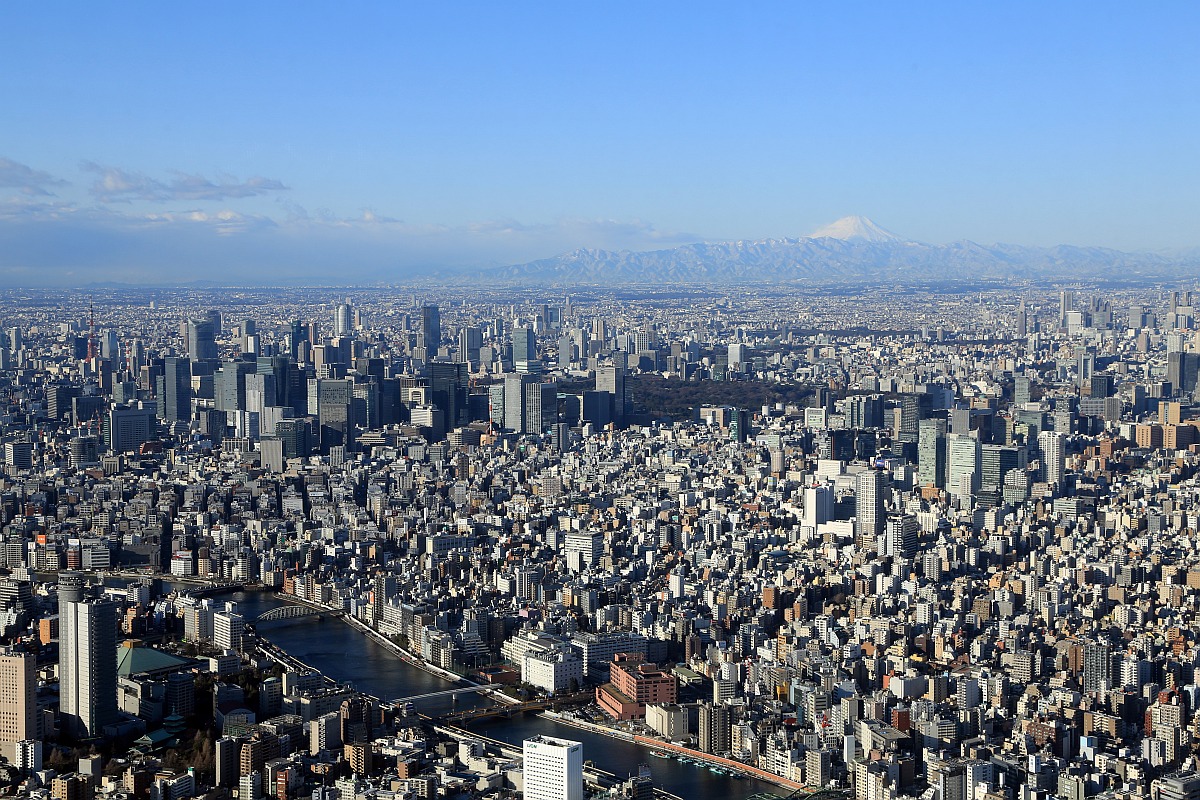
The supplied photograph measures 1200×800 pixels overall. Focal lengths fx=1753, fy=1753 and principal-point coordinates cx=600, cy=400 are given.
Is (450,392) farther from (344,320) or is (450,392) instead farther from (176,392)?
(344,320)

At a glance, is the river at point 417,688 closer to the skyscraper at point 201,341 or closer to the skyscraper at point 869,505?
the skyscraper at point 869,505

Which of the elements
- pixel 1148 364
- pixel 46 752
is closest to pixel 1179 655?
pixel 46 752

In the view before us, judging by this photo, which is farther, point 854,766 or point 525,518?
point 525,518

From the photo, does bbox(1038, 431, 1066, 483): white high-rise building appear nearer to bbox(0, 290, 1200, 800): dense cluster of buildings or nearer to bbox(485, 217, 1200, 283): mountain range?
bbox(0, 290, 1200, 800): dense cluster of buildings

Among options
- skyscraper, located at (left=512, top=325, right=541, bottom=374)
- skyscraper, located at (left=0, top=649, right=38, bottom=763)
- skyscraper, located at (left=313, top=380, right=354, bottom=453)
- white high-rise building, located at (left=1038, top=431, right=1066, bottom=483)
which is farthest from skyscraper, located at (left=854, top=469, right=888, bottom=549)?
skyscraper, located at (left=512, top=325, right=541, bottom=374)

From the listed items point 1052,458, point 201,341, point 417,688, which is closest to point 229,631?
point 417,688

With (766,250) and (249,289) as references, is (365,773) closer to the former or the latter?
(249,289)

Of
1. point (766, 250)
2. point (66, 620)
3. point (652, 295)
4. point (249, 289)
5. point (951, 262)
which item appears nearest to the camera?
point (66, 620)

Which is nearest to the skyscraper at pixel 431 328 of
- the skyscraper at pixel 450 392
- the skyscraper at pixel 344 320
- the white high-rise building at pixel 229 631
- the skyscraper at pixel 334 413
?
the skyscraper at pixel 344 320
